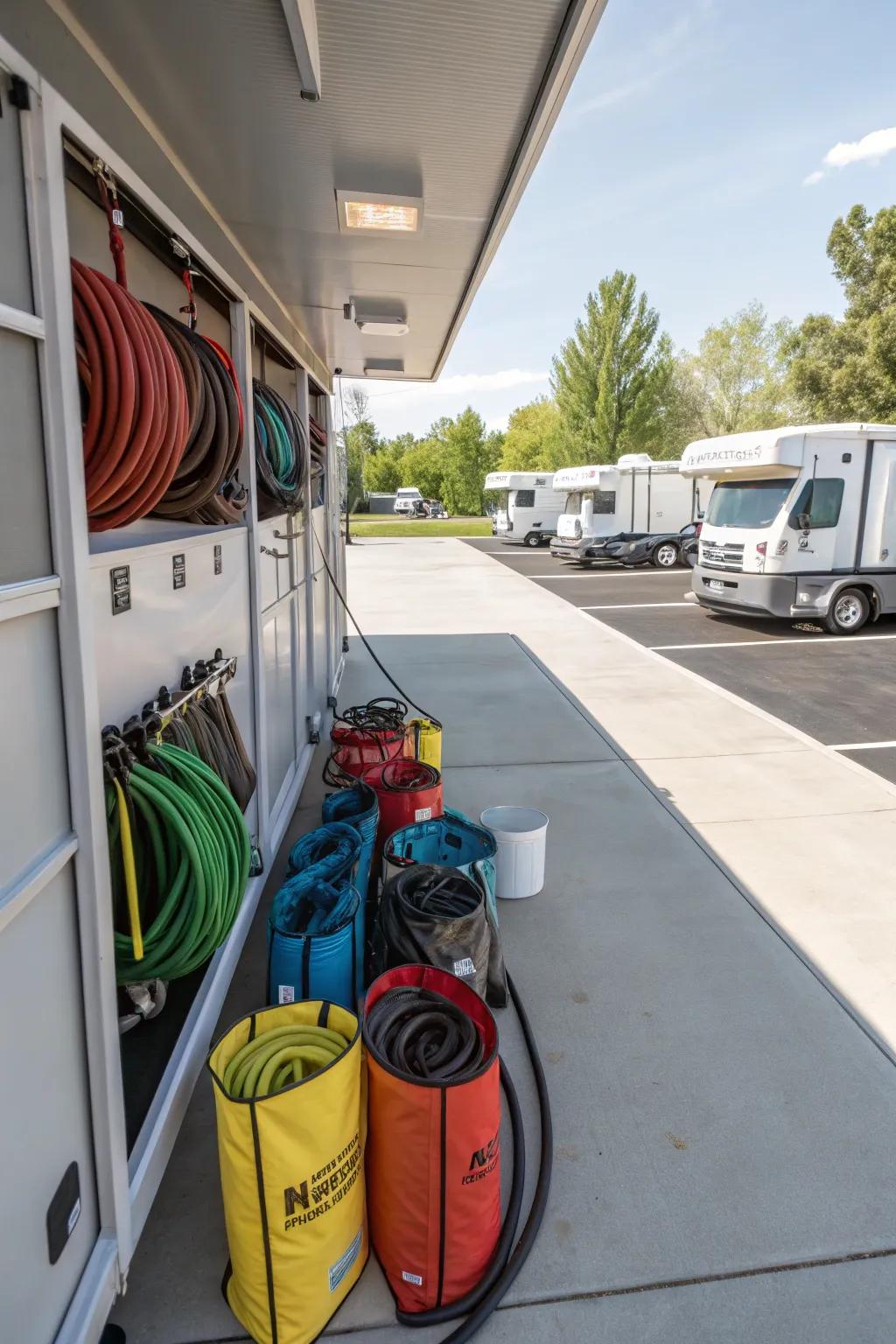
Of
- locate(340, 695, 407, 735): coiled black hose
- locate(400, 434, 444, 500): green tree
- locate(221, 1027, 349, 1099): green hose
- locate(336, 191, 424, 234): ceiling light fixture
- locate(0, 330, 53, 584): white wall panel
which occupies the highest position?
locate(400, 434, 444, 500): green tree

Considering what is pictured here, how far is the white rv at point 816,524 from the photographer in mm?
10117

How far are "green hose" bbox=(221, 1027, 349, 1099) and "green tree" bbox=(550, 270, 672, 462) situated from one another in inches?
1553

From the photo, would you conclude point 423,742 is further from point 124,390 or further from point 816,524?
point 816,524

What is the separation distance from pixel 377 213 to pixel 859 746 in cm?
487

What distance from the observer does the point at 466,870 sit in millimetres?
3010

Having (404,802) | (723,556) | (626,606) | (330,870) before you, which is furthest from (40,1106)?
(626,606)

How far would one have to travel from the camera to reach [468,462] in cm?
5525

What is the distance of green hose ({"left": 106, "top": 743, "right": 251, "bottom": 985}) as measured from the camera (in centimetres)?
186

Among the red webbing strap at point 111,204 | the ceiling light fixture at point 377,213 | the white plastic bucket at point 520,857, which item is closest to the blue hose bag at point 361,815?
the white plastic bucket at point 520,857

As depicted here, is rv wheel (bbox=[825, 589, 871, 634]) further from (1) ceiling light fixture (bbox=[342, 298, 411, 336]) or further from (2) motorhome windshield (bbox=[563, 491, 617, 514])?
(2) motorhome windshield (bbox=[563, 491, 617, 514])

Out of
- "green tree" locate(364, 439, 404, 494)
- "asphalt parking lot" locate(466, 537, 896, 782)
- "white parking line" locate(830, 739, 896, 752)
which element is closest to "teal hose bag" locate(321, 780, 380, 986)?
"asphalt parking lot" locate(466, 537, 896, 782)

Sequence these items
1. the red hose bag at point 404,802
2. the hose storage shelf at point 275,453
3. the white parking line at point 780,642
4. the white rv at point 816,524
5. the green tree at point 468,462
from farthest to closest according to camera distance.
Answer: the green tree at point 468,462
the white rv at point 816,524
the white parking line at point 780,642
the red hose bag at point 404,802
the hose storage shelf at point 275,453

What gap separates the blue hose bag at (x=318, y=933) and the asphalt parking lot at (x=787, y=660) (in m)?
4.09

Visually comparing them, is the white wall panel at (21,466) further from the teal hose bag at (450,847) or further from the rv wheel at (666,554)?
the rv wheel at (666,554)
